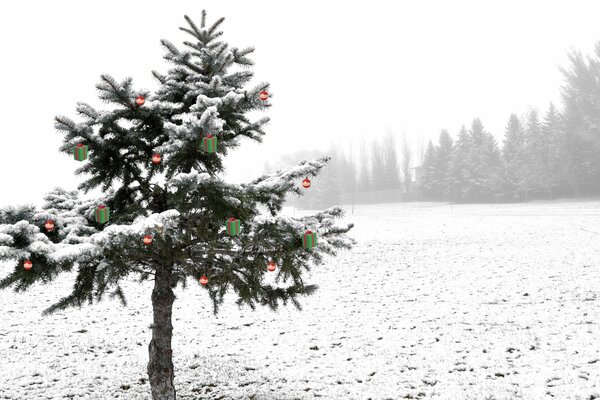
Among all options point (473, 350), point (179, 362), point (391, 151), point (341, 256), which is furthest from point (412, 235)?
point (391, 151)

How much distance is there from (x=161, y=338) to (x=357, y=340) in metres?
→ 5.12

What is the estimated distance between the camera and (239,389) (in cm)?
735

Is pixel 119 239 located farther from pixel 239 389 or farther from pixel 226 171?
pixel 239 389

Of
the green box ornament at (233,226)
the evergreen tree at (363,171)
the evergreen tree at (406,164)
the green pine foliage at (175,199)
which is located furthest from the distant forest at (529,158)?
the green box ornament at (233,226)

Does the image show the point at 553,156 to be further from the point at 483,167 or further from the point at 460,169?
the point at 460,169

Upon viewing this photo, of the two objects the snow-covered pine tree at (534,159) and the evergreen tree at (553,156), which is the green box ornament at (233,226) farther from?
the evergreen tree at (553,156)

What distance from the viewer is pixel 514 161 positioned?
44438 mm

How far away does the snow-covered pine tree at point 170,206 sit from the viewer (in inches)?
147

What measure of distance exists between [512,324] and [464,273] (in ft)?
17.2

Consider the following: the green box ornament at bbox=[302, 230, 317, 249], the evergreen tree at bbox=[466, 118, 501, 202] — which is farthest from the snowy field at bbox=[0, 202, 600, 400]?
the evergreen tree at bbox=[466, 118, 501, 202]

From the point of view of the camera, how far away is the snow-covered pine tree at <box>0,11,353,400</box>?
3.73m

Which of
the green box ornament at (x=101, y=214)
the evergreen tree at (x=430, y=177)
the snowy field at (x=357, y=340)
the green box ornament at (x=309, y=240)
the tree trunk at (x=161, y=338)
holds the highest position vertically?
the evergreen tree at (x=430, y=177)

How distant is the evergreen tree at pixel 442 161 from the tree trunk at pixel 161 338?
51.7 meters

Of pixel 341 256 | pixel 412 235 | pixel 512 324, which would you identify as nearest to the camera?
pixel 512 324
